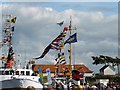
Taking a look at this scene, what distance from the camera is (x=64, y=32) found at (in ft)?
123

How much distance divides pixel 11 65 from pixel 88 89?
1143 cm

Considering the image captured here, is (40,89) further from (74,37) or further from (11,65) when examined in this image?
(74,37)

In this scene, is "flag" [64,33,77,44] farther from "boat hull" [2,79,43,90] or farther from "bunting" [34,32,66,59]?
"boat hull" [2,79,43,90]

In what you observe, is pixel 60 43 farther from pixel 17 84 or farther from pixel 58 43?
pixel 17 84

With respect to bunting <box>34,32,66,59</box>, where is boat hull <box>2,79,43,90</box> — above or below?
below

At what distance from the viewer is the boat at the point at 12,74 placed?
2271cm

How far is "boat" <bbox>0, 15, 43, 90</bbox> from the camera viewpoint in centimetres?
2271

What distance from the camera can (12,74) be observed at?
2955cm

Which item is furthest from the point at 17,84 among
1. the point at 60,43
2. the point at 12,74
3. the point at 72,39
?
the point at 72,39

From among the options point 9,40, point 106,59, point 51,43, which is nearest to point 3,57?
point 9,40

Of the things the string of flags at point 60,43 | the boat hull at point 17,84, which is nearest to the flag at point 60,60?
the string of flags at point 60,43

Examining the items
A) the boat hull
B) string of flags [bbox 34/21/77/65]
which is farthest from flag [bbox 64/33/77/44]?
the boat hull

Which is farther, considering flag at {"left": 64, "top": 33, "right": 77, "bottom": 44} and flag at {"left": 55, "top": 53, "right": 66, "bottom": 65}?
flag at {"left": 64, "top": 33, "right": 77, "bottom": 44}

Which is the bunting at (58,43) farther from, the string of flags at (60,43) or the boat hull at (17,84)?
the boat hull at (17,84)
